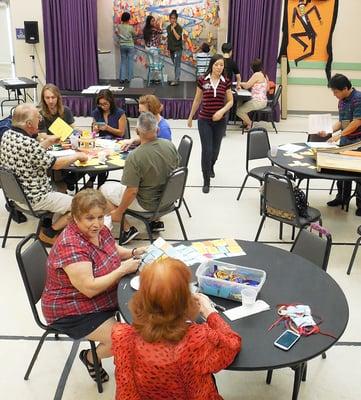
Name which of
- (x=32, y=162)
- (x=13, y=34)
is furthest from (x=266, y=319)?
(x=13, y=34)

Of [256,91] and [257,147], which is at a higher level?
[256,91]

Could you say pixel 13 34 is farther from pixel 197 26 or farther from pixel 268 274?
pixel 268 274

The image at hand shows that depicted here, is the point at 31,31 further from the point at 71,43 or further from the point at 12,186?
the point at 12,186

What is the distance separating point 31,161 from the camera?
3857 mm

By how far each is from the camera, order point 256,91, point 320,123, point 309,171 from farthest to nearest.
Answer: point 256,91 → point 320,123 → point 309,171

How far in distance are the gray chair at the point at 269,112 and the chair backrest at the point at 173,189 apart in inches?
196

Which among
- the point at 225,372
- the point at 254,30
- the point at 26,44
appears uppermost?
the point at 254,30

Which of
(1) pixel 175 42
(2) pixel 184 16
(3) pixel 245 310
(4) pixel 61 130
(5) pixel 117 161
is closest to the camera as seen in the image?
(3) pixel 245 310

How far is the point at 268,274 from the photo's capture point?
8.05 feet

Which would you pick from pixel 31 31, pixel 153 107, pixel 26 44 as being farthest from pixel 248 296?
pixel 26 44

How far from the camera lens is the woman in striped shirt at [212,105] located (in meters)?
5.39

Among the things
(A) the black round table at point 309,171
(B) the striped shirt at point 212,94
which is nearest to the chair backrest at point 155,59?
(B) the striped shirt at point 212,94

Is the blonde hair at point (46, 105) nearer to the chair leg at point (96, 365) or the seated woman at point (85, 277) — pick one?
the seated woman at point (85, 277)

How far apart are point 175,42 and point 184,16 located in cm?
61
